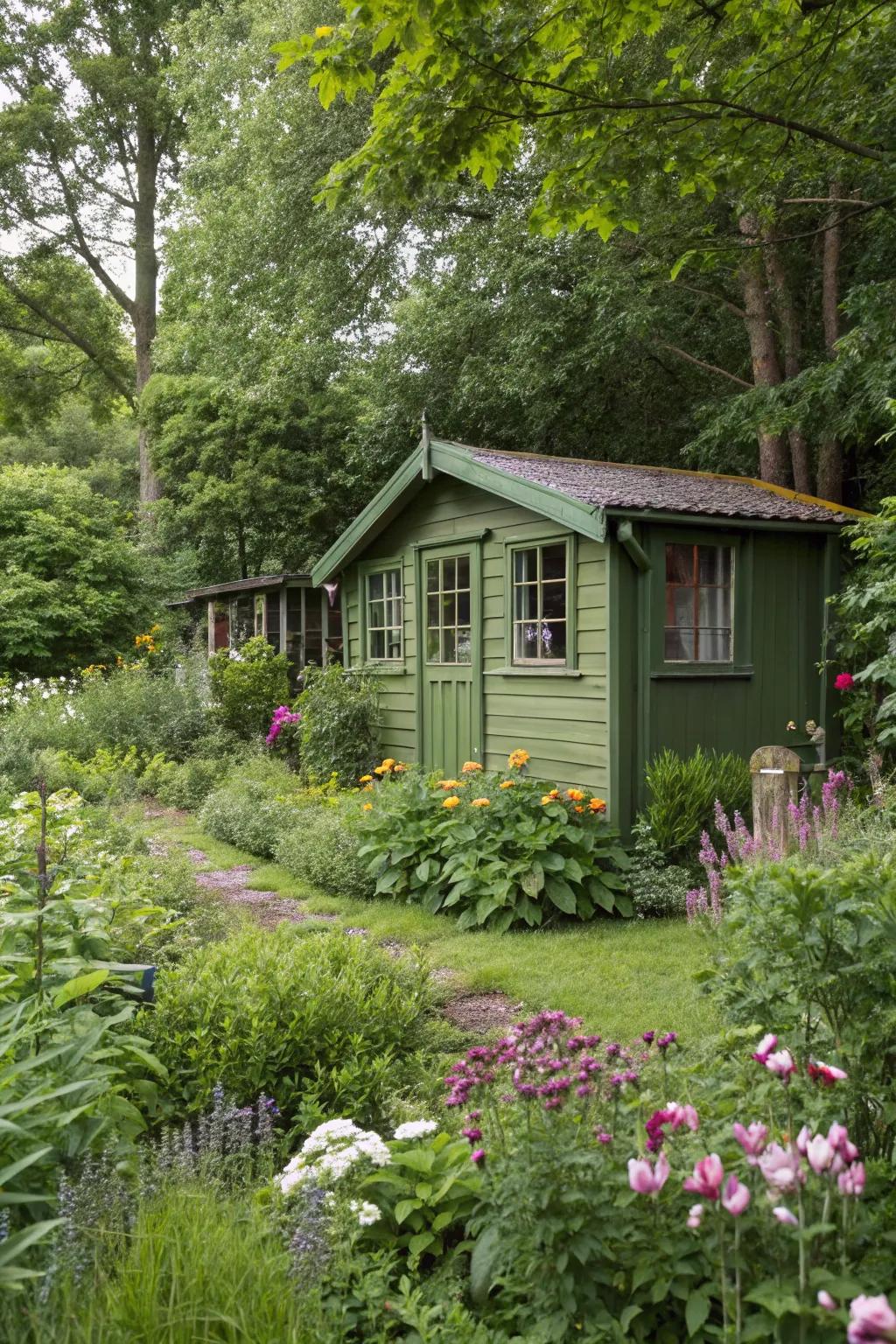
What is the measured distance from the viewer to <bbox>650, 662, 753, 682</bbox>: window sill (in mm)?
8023

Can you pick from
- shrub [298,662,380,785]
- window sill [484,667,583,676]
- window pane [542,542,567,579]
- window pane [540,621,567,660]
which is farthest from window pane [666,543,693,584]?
shrub [298,662,380,785]

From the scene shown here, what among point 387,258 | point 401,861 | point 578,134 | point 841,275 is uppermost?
point 387,258

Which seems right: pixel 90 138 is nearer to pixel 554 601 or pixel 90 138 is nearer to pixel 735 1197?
pixel 554 601

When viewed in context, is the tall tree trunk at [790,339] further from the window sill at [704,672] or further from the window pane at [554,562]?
the window pane at [554,562]

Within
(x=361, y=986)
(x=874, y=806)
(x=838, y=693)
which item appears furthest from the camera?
(x=838, y=693)

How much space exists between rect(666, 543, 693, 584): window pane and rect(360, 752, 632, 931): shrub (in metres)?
2.00

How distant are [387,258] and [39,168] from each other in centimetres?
1309

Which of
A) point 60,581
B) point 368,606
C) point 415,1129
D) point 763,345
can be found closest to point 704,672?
point 368,606

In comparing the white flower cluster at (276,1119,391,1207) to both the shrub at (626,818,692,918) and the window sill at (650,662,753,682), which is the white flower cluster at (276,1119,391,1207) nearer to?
the shrub at (626,818,692,918)

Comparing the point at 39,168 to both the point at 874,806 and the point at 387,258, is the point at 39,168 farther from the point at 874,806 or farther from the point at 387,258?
the point at 874,806

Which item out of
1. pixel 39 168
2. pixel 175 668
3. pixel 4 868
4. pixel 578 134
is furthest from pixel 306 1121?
pixel 39 168

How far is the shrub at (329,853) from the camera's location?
7.72 m

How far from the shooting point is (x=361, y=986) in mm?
4145

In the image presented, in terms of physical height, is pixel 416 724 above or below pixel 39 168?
below
